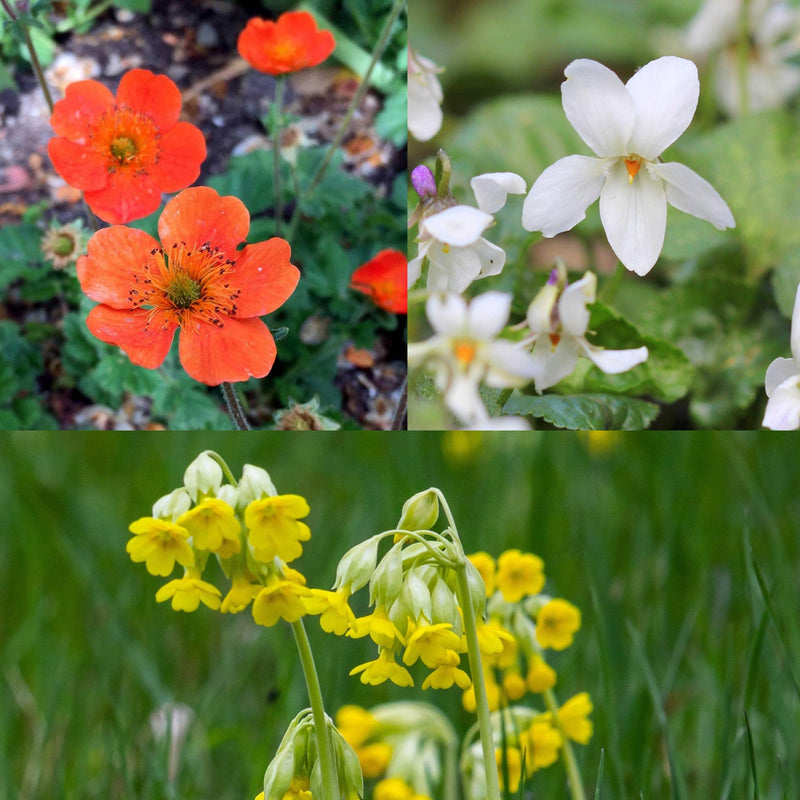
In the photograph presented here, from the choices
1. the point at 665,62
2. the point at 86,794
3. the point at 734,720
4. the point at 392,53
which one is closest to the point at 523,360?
the point at 665,62

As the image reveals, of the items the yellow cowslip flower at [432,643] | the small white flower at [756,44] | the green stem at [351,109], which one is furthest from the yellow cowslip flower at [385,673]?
the small white flower at [756,44]

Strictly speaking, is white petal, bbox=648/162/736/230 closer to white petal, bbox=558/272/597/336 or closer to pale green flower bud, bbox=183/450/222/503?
white petal, bbox=558/272/597/336

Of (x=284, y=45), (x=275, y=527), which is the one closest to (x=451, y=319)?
(x=275, y=527)

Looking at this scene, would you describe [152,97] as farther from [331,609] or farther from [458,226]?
[331,609]

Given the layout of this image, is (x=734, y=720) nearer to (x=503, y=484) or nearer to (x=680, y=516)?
(x=680, y=516)

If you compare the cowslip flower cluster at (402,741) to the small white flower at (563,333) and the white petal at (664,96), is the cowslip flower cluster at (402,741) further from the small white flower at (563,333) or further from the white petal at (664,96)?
the white petal at (664,96)
